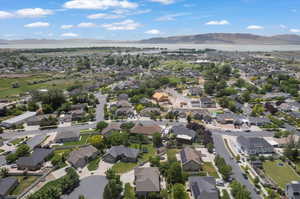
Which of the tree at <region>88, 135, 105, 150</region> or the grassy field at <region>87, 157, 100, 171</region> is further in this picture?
the tree at <region>88, 135, 105, 150</region>

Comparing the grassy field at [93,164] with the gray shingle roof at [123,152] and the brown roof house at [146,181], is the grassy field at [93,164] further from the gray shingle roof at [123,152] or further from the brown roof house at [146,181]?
the brown roof house at [146,181]

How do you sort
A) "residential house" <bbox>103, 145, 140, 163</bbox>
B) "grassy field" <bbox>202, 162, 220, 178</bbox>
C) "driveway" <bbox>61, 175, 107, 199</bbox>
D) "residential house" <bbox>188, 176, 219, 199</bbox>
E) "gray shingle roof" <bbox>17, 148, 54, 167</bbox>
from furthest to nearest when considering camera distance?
"residential house" <bbox>103, 145, 140, 163</bbox>, "gray shingle roof" <bbox>17, 148, 54, 167</bbox>, "grassy field" <bbox>202, 162, 220, 178</bbox>, "driveway" <bbox>61, 175, 107, 199</bbox>, "residential house" <bbox>188, 176, 219, 199</bbox>

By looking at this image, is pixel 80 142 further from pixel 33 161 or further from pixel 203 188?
pixel 203 188

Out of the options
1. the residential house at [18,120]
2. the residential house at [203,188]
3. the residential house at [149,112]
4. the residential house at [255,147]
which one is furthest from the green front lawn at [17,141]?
A: the residential house at [255,147]

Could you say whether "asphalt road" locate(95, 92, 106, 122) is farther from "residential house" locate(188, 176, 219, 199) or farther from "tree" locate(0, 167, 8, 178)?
"residential house" locate(188, 176, 219, 199)

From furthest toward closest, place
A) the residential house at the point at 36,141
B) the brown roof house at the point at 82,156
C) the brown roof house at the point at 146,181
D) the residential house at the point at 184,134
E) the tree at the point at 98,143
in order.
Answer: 1. the residential house at the point at 184,134
2. the residential house at the point at 36,141
3. the tree at the point at 98,143
4. the brown roof house at the point at 82,156
5. the brown roof house at the point at 146,181

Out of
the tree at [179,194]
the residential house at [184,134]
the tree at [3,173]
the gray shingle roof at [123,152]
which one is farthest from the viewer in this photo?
the residential house at [184,134]

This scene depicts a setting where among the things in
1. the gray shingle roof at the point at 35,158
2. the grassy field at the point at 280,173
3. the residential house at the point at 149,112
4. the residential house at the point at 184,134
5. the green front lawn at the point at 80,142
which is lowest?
the grassy field at the point at 280,173

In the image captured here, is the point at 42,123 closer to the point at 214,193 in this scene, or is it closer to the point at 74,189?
the point at 74,189

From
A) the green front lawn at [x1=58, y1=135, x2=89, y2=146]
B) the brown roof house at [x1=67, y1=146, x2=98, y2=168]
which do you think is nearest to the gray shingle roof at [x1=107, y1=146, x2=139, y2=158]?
the brown roof house at [x1=67, y1=146, x2=98, y2=168]
